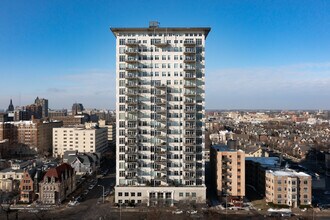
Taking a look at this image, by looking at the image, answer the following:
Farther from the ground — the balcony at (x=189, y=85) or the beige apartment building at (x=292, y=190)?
the balcony at (x=189, y=85)

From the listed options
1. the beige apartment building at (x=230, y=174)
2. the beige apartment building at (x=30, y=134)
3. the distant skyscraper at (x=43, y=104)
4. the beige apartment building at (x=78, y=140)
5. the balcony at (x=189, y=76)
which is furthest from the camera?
the distant skyscraper at (x=43, y=104)

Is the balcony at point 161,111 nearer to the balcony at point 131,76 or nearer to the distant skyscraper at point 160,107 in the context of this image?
the distant skyscraper at point 160,107

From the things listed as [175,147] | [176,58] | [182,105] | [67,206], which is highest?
[176,58]

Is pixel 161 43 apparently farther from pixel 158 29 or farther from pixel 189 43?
pixel 189 43

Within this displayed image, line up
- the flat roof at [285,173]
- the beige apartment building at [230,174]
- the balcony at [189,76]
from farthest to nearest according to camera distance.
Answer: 1. the beige apartment building at [230,174]
2. the flat roof at [285,173]
3. the balcony at [189,76]

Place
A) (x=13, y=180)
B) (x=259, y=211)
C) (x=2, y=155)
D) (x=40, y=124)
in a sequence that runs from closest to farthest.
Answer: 1. (x=259, y=211)
2. (x=13, y=180)
3. (x=2, y=155)
4. (x=40, y=124)

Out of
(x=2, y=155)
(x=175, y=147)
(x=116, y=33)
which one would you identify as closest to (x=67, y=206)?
(x=175, y=147)

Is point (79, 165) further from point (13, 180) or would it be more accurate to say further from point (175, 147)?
point (175, 147)

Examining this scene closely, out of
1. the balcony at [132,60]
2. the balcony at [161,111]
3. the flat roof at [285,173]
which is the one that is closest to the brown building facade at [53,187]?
the balcony at [161,111]
